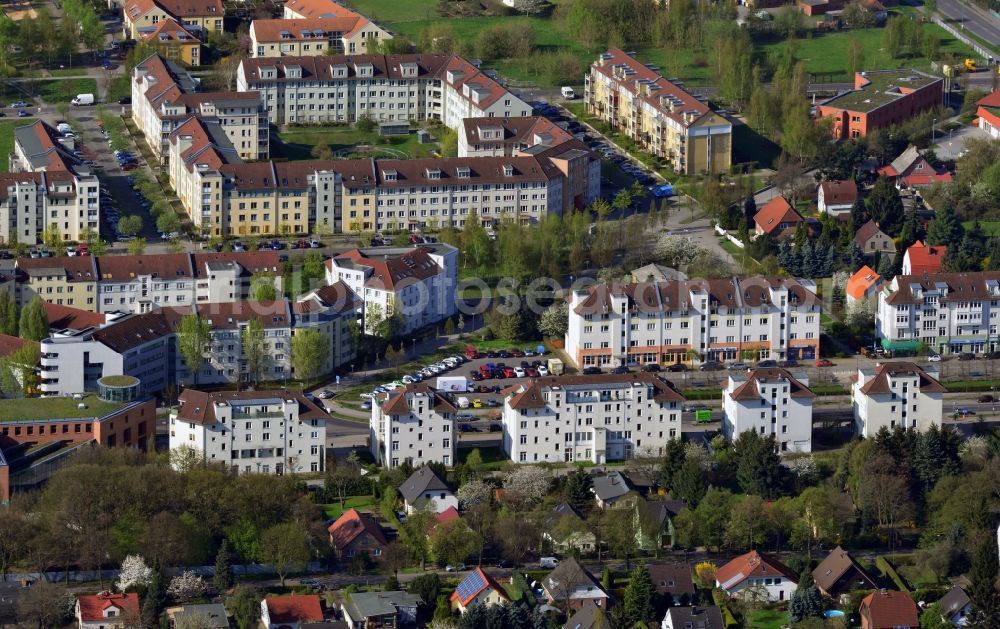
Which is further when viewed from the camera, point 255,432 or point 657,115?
point 657,115

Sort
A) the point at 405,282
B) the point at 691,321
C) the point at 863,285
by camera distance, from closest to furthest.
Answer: the point at 691,321
the point at 405,282
the point at 863,285

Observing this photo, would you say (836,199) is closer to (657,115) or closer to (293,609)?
(657,115)

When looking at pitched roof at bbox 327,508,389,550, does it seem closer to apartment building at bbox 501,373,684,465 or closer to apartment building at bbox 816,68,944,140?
apartment building at bbox 501,373,684,465

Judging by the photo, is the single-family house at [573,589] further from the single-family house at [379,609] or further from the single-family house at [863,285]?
the single-family house at [863,285]

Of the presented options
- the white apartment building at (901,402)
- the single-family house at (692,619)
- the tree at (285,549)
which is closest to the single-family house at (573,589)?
the single-family house at (692,619)

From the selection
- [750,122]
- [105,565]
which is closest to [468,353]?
[105,565]

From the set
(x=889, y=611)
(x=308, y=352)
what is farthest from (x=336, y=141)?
(x=889, y=611)
